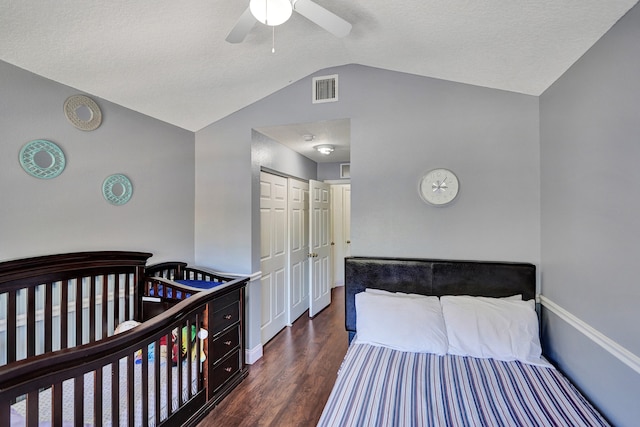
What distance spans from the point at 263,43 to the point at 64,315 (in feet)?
7.54

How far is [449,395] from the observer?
155cm

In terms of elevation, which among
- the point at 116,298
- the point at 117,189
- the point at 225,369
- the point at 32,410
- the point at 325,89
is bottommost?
the point at 225,369

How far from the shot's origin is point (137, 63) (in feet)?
6.85

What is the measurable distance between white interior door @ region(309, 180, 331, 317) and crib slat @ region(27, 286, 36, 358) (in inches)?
108

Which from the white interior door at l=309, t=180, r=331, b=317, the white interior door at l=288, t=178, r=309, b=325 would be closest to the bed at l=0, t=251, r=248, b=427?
the white interior door at l=288, t=178, r=309, b=325

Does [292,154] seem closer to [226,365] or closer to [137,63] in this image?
[137,63]

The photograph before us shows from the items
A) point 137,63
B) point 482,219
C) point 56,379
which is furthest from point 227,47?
point 482,219

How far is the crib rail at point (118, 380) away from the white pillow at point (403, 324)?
44.3 inches

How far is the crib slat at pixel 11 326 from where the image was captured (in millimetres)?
1750

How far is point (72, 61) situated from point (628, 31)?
2.97 metres

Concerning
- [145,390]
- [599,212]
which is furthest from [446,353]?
[145,390]

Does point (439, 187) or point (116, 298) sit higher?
point (439, 187)

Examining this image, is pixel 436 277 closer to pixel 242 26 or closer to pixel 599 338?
pixel 599 338

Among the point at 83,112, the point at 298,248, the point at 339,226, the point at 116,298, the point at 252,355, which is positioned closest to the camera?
the point at 83,112
